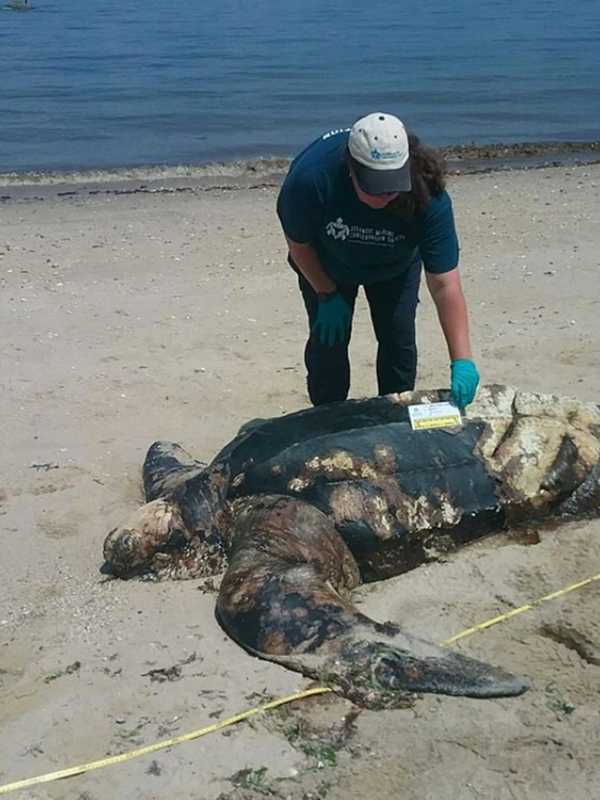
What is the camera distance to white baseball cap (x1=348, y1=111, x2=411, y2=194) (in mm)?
3889

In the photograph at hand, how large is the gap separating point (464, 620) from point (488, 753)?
0.78 meters

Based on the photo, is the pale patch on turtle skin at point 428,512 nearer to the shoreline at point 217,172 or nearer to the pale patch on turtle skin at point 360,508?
the pale patch on turtle skin at point 360,508

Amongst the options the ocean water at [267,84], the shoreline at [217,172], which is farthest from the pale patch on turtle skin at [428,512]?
the ocean water at [267,84]

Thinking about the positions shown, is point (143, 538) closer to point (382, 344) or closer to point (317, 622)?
point (317, 622)

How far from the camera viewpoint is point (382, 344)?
514 cm

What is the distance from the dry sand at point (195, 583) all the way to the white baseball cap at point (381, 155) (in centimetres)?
145

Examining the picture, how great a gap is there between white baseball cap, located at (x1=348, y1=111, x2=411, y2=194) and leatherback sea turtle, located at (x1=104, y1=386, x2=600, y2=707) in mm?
998

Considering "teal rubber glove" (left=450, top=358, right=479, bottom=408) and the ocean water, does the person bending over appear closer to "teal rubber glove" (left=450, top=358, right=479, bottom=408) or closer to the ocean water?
"teal rubber glove" (left=450, top=358, right=479, bottom=408)

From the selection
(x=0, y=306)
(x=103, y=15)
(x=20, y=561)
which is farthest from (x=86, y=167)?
(x=103, y=15)

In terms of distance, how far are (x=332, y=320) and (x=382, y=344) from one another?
14.1 inches

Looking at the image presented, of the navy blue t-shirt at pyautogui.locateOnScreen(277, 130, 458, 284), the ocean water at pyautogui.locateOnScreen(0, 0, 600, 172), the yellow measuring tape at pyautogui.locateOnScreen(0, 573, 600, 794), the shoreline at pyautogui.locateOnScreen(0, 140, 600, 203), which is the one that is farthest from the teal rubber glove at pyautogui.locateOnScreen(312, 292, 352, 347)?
the ocean water at pyautogui.locateOnScreen(0, 0, 600, 172)

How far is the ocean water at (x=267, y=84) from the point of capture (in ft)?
52.7

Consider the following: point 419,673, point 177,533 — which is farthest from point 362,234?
point 419,673

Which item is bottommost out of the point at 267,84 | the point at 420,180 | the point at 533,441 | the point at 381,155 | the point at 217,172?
the point at 217,172
